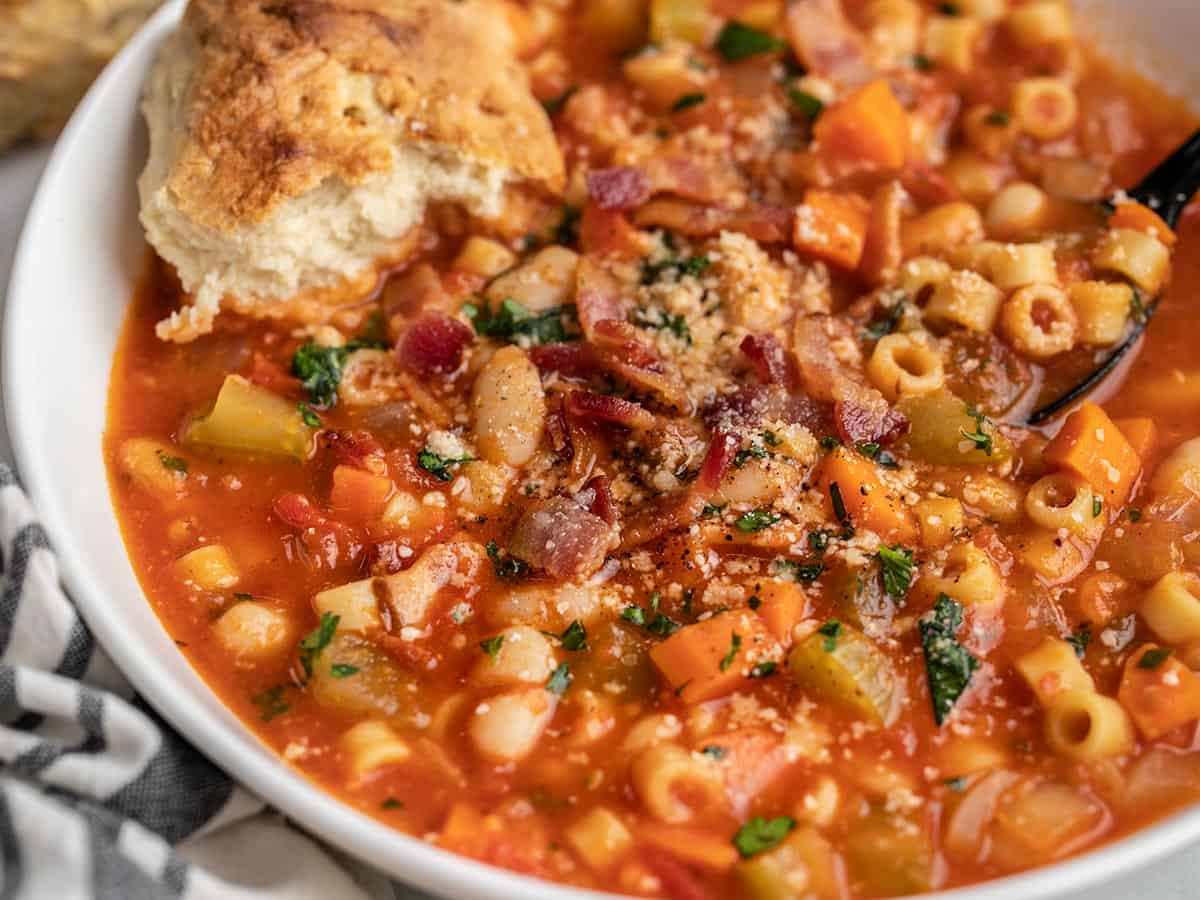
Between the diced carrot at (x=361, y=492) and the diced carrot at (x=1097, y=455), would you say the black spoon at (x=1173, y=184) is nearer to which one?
the diced carrot at (x=1097, y=455)

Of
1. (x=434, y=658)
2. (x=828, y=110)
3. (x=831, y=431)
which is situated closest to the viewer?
(x=434, y=658)

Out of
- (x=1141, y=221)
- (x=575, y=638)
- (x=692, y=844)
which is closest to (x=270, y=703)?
(x=575, y=638)


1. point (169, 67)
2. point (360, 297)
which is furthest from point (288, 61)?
point (360, 297)

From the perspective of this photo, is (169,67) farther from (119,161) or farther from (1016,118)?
(1016,118)

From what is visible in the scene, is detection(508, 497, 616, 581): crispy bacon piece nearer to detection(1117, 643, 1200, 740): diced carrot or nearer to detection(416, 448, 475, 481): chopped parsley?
detection(416, 448, 475, 481): chopped parsley

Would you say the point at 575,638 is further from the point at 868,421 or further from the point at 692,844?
the point at 868,421

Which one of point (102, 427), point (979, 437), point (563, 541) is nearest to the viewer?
point (563, 541)

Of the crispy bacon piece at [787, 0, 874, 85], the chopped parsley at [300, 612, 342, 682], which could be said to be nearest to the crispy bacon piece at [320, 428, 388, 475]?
the chopped parsley at [300, 612, 342, 682]
